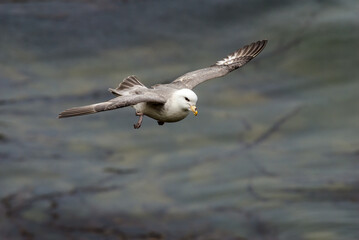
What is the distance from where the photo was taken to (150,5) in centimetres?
4562

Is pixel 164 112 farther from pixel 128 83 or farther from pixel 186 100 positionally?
pixel 128 83

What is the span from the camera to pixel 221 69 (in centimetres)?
1365

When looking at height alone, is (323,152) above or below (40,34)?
below

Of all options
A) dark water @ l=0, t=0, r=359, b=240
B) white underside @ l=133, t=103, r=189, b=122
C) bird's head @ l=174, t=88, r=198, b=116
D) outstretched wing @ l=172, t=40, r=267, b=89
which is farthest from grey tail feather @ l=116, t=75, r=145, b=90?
dark water @ l=0, t=0, r=359, b=240

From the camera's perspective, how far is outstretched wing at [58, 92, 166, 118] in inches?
417

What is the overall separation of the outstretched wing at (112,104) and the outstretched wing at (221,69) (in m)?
1.59

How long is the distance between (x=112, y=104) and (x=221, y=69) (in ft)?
10.9

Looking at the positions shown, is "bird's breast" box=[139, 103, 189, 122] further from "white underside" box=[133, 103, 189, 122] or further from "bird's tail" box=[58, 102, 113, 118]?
"bird's tail" box=[58, 102, 113, 118]

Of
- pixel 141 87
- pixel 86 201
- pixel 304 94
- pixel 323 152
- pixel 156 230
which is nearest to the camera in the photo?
pixel 141 87

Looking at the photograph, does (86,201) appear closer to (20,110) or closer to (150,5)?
(20,110)

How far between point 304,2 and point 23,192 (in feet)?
60.6

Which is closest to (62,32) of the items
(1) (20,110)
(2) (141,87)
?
(1) (20,110)

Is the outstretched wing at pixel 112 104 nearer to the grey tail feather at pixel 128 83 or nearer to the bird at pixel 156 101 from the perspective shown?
the bird at pixel 156 101

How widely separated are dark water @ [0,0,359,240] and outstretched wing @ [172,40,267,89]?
20.8 m
